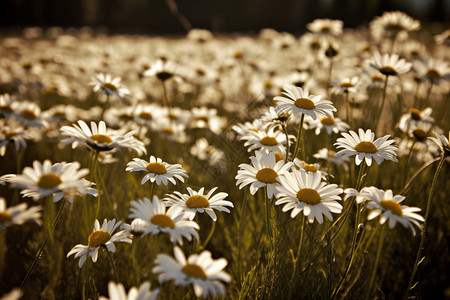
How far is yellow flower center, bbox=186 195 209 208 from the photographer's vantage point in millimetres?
1545

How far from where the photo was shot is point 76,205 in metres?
2.56

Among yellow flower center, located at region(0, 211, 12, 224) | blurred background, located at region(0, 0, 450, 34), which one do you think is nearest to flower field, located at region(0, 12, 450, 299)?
yellow flower center, located at region(0, 211, 12, 224)

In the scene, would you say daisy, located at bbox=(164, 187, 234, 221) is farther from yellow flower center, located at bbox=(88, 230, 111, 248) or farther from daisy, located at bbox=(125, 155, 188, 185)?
yellow flower center, located at bbox=(88, 230, 111, 248)

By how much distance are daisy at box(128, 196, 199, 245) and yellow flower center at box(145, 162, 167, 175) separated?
40 cm

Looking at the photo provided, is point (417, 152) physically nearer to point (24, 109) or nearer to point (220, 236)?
point (220, 236)

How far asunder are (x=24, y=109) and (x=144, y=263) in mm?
1906

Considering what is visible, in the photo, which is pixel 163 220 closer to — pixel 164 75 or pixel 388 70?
pixel 388 70

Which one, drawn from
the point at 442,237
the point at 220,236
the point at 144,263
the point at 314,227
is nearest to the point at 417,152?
the point at 442,237

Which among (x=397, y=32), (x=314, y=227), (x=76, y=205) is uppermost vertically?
(x=397, y=32)

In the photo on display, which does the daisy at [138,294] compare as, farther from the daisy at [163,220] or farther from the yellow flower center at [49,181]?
the yellow flower center at [49,181]

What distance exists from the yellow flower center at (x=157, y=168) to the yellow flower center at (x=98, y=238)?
1.22 ft

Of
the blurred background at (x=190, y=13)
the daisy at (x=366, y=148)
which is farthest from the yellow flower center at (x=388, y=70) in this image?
the blurred background at (x=190, y=13)

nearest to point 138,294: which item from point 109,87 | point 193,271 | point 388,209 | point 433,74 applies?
point 193,271

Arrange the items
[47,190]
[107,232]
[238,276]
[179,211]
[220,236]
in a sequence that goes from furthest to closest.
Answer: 1. [220,236]
2. [238,276]
3. [107,232]
4. [179,211]
5. [47,190]
